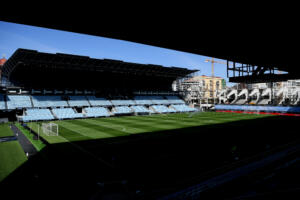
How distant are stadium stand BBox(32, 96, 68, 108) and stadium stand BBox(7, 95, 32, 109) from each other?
4.59 ft

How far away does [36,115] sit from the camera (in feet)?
136

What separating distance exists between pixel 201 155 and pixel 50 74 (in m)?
47.3

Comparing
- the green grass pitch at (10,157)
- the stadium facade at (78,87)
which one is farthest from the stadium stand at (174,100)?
the green grass pitch at (10,157)

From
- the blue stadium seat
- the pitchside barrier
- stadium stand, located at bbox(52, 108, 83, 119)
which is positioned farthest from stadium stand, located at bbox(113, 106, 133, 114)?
the pitchside barrier

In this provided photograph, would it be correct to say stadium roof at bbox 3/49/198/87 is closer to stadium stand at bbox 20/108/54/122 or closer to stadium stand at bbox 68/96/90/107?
stadium stand at bbox 68/96/90/107

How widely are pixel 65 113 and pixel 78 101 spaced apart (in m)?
6.95

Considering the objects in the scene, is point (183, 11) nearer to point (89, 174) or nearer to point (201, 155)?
point (89, 174)

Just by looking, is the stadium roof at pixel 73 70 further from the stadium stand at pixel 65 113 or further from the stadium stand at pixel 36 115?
the stadium stand at pixel 65 113

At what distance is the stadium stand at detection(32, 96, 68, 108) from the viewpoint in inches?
1829

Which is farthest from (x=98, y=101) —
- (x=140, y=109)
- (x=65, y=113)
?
(x=140, y=109)

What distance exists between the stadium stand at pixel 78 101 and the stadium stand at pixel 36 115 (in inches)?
267

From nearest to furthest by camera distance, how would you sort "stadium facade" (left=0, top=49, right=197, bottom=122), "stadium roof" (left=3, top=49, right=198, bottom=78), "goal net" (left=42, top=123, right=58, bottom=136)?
"goal net" (left=42, top=123, right=58, bottom=136) < "stadium roof" (left=3, top=49, right=198, bottom=78) < "stadium facade" (left=0, top=49, right=197, bottom=122)

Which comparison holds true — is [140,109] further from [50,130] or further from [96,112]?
[50,130]

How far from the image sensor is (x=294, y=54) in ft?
34.2
